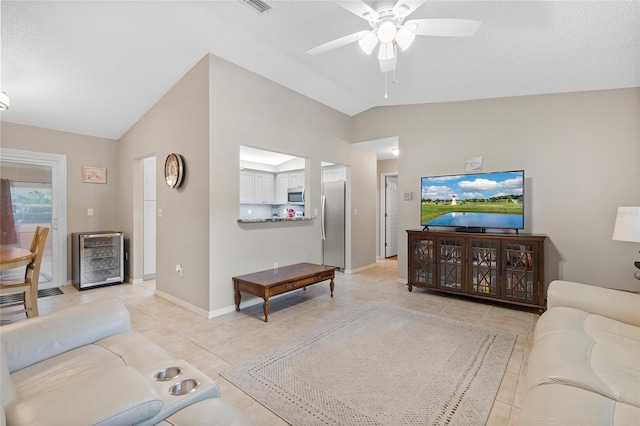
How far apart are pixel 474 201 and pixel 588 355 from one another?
2.70 m

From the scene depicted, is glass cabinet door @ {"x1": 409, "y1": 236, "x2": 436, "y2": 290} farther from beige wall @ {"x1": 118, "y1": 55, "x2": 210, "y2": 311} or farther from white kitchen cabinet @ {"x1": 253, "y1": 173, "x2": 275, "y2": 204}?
white kitchen cabinet @ {"x1": 253, "y1": 173, "x2": 275, "y2": 204}

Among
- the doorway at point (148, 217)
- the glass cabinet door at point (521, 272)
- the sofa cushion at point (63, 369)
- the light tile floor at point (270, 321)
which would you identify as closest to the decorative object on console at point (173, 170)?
the doorway at point (148, 217)

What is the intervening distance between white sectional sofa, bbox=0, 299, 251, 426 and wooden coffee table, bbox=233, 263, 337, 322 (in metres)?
1.43

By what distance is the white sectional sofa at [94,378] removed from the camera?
94 centimetres

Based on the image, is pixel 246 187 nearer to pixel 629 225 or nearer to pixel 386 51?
pixel 386 51

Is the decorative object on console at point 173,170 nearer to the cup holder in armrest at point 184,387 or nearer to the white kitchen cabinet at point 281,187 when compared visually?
the cup holder in armrest at point 184,387

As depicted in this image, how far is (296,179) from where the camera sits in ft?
21.9

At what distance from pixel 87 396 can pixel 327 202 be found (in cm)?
493

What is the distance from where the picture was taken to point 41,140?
14.5ft

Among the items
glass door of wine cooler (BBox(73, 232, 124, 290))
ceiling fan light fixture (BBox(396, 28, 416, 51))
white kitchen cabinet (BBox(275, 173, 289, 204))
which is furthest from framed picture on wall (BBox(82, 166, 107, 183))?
ceiling fan light fixture (BBox(396, 28, 416, 51))

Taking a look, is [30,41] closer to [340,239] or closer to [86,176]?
[86,176]

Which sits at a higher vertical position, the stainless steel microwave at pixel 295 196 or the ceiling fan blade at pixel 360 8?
the ceiling fan blade at pixel 360 8

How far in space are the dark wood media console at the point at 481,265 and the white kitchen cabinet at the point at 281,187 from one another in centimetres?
352

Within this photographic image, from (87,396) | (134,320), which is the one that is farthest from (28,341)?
(134,320)
